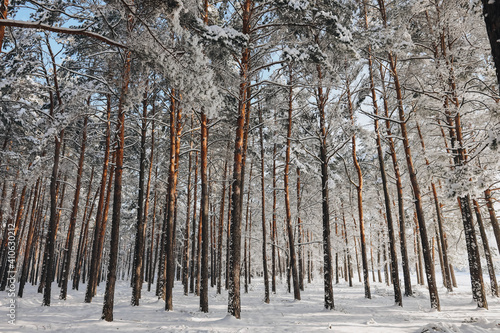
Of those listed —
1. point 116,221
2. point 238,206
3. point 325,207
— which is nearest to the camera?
point 238,206

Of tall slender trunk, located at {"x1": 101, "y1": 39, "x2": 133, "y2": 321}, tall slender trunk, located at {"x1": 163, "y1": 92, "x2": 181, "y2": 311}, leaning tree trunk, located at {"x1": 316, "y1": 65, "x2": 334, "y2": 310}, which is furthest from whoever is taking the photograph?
tall slender trunk, located at {"x1": 163, "y1": 92, "x2": 181, "y2": 311}

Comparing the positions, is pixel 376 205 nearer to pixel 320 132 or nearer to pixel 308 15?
pixel 320 132

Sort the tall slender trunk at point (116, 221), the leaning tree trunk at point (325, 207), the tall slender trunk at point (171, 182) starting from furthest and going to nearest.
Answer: the tall slender trunk at point (171, 182), the leaning tree trunk at point (325, 207), the tall slender trunk at point (116, 221)

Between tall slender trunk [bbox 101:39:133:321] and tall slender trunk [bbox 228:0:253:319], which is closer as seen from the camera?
tall slender trunk [bbox 101:39:133:321]

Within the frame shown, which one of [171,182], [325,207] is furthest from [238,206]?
[325,207]

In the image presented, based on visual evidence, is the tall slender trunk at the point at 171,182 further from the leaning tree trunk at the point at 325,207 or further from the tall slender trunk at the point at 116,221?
the leaning tree trunk at the point at 325,207

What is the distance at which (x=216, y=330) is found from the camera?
6.71 meters

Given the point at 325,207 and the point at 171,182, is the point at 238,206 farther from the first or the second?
the point at 325,207

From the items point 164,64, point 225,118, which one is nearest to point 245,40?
point 164,64

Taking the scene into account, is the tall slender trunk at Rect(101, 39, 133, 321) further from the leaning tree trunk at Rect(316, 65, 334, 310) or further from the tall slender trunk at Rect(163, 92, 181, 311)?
the leaning tree trunk at Rect(316, 65, 334, 310)

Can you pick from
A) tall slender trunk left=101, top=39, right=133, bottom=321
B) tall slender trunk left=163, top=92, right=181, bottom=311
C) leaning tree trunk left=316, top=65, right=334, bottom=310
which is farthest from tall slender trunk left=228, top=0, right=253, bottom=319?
tall slender trunk left=101, top=39, right=133, bottom=321

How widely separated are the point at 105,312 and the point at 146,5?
8635 millimetres

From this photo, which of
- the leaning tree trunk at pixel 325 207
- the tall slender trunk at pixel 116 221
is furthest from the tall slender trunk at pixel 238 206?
the tall slender trunk at pixel 116 221

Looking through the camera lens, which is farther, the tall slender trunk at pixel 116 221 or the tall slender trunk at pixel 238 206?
the tall slender trunk at pixel 238 206
